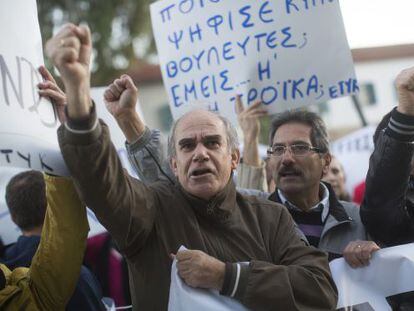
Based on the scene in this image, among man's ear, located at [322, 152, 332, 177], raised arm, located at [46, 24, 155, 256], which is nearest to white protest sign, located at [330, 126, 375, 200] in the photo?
man's ear, located at [322, 152, 332, 177]

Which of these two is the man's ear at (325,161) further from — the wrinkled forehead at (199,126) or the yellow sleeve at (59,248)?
the yellow sleeve at (59,248)

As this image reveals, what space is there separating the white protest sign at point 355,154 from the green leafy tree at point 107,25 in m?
9.10

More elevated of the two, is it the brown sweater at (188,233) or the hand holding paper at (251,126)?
the hand holding paper at (251,126)

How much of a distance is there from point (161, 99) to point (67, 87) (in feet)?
97.4

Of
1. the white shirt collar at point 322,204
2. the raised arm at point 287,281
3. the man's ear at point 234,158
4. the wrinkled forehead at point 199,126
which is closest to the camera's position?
the raised arm at point 287,281

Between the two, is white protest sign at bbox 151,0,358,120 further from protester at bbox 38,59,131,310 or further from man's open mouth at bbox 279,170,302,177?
protester at bbox 38,59,131,310

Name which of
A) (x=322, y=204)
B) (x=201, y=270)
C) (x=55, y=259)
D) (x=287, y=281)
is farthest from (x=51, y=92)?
(x=322, y=204)

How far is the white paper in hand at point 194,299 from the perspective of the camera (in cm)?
212

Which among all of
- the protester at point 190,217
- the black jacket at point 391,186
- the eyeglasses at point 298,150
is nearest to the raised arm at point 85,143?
the protester at point 190,217

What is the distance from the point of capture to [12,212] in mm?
2865

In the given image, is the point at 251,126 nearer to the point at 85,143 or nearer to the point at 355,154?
the point at 85,143

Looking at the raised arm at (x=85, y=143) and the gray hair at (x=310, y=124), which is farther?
the gray hair at (x=310, y=124)

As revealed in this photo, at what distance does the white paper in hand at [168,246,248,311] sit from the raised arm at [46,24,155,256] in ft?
0.79

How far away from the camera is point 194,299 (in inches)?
83.6
